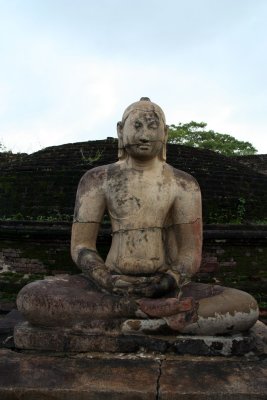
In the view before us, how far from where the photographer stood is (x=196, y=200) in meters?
3.23

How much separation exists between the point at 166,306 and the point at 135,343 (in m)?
0.28

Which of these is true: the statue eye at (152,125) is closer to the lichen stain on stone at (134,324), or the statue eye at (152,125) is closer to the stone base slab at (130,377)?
the lichen stain on stone at (134,324)

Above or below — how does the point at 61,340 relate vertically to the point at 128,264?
below

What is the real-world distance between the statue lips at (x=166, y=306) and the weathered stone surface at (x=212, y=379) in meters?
0.28

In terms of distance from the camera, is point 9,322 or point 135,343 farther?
point 9,322

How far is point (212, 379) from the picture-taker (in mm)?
2354

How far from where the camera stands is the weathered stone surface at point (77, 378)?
7.43 ft

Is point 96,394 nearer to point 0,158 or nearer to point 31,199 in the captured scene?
point 31,199

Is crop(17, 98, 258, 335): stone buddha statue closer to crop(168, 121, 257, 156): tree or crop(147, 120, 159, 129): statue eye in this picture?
crop(147, 120, 159, 129): statue eye

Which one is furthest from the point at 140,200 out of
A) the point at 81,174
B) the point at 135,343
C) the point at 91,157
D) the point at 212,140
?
the point at 212,140

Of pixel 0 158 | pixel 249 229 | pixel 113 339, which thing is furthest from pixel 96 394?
pixel 0 158

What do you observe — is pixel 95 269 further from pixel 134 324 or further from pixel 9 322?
pixel 9 322

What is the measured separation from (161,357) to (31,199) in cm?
638

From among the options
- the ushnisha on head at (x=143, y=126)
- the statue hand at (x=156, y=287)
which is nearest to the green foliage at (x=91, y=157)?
the ushnisha on head at (x=143, y=126)
